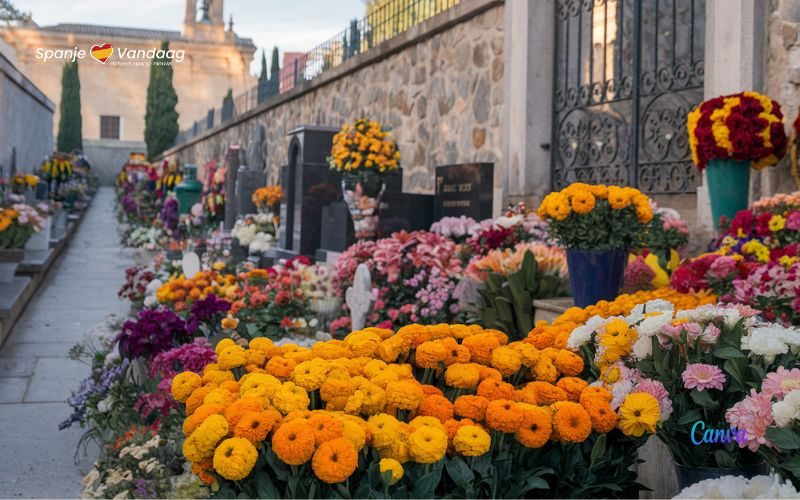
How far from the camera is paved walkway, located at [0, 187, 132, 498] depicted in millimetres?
4484

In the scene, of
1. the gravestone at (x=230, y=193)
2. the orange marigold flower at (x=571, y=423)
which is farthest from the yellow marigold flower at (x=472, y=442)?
the gravestone at (x=230, y=193)

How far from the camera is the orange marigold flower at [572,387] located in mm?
2430

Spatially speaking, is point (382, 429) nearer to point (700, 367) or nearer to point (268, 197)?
point (700, 367)

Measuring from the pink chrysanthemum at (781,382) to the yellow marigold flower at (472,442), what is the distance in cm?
66

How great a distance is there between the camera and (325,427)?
199 cm

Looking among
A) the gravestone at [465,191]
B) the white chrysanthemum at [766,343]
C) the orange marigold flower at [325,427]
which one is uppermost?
the gravestone at [465,191]

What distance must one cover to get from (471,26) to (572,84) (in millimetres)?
1721

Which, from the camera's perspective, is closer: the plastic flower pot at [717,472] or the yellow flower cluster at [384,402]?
the yellow flower cluster at [384,402]

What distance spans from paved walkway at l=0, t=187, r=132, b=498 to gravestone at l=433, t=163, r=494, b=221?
12.1 feet

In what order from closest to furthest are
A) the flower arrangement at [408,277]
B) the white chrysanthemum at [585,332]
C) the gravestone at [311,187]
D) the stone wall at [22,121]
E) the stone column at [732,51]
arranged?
1. the white chrysanthemum at [585,332]
2. the stone column at [732,51]
3. the flower arrangement at [408,277]
4. the gravestone at [311,187]
5. the stone wall at [22,121]

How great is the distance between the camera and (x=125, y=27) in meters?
48.6

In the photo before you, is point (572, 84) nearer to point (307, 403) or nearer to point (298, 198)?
point (298, 198)

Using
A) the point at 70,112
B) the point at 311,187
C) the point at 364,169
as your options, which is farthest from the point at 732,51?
the point at 70,112

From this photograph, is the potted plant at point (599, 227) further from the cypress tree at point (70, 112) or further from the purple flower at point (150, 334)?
the cypress tree at point (70, 112)
